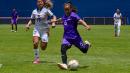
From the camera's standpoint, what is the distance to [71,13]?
15281 millimetres

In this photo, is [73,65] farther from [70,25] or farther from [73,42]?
[70,25]

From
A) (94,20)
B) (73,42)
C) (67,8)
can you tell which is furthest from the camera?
(94,20)

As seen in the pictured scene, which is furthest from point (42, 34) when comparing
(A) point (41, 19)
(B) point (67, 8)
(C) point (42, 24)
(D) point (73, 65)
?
(D) point (73, 65)

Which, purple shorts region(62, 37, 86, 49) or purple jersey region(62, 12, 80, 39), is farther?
purple jersey region(62, 12, 80, 39)

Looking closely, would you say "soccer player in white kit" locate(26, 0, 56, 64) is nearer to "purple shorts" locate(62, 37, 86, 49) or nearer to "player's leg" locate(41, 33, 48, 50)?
"player's leg" locate(41, 33, 48, 50)

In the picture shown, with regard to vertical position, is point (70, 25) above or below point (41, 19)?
below

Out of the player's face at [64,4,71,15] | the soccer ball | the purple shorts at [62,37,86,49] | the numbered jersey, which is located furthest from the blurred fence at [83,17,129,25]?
the soccer ball

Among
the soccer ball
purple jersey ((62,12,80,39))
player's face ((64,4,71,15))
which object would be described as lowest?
the soccer ball

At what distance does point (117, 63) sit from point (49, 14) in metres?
2.87

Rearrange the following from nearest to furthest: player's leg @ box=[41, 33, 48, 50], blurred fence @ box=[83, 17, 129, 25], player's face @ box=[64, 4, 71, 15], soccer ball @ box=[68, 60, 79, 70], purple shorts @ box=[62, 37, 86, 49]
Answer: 1. soccer ball @ box=[68, 60, 79, 70]
2. player's face @ box=[64, 4, 71, 15]
3. purple shorts @ box=[62, 37, 86, 49]
4. player's leg @ box=[41, 33, 48, 50]
5. blurred fence @ box=[83, 17, 129, 25]

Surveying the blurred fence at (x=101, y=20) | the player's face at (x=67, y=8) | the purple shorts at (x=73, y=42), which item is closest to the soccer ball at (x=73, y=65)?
the purple shorts at (x=73, y=42)

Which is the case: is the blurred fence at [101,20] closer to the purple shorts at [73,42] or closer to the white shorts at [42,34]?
the white shorts at [42,34]

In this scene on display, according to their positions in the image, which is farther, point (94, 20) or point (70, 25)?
point (94, 20)

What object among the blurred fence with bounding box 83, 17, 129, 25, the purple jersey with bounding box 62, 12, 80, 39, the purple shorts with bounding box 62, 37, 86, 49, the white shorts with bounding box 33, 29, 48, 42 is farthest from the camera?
the blurred fence with bounding box 83, 17, 129, 25
